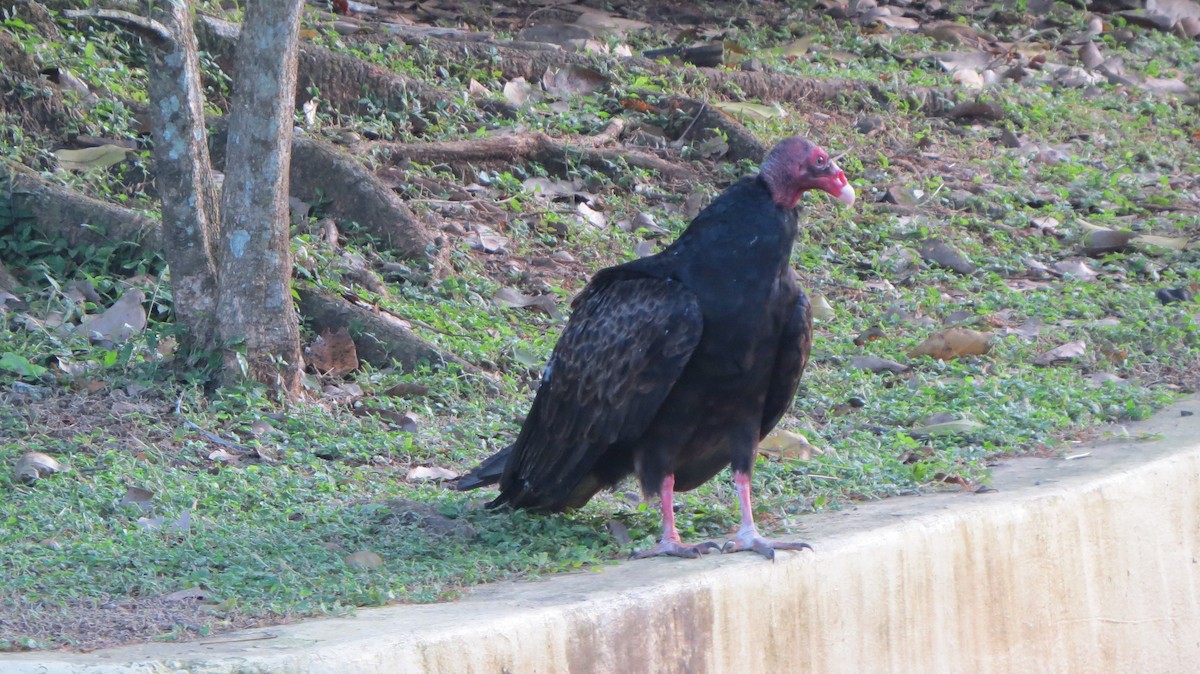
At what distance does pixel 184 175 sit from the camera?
488 cm

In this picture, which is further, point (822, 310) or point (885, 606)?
point (822, 310)

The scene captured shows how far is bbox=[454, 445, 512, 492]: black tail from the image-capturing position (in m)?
3.96

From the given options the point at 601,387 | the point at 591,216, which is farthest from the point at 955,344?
the point at 601,387

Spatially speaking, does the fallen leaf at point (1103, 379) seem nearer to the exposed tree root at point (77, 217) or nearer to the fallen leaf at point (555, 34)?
the exposed tree root at point (77, 217)

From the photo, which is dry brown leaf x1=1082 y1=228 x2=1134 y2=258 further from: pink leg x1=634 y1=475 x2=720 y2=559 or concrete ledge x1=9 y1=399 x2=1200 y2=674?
pink leg x1=634 y1=475 x2=720 y2=559

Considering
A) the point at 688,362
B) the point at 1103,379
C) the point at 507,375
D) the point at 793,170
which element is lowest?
the point at 507,375

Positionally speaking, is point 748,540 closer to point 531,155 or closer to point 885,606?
point 885,606

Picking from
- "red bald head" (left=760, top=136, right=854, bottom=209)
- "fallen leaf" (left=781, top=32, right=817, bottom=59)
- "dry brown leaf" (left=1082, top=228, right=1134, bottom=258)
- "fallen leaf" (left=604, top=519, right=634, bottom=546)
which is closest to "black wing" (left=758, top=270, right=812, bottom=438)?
"red bald head" (left=760, top=136, right=854, bottom=209)

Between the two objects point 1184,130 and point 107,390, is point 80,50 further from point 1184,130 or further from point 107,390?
point 1184,130

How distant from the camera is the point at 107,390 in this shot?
16.0 feet

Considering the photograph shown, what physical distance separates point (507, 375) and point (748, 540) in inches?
79.1

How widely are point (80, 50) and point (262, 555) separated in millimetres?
4389

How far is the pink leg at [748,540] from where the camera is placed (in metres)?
3.51

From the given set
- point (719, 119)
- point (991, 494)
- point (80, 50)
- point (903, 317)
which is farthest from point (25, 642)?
point (719, 119)
